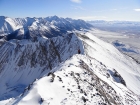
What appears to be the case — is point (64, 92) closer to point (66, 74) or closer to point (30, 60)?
point (66, 74)

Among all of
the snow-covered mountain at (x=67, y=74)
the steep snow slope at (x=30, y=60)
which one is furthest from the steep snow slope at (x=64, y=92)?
the steep snow slope at (x=30, y=60)

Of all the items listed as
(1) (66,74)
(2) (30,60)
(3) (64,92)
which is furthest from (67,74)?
(2) (30,60)

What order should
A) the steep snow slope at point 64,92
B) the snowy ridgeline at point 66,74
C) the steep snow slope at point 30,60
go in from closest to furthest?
the steep snow slope at point 64,92
the snowy ridgeline at point 66,74
the steep snow slope at point 30,60

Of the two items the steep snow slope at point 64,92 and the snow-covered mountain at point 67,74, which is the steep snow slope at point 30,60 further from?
the steep snow slope at point 64,92

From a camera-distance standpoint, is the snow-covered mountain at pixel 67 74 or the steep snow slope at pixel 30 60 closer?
the snow-covered mountain at pixel 67 74

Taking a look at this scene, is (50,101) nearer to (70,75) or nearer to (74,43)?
(70,75)

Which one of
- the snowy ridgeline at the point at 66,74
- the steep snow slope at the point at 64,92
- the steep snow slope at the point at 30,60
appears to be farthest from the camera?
the steep snow slope at the point at 30,60

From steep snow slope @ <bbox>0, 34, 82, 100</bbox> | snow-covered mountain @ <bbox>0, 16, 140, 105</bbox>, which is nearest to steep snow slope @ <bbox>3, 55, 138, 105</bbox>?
snow-covered mountain @ <bbox>0, 16, 140, 105</bbox>
